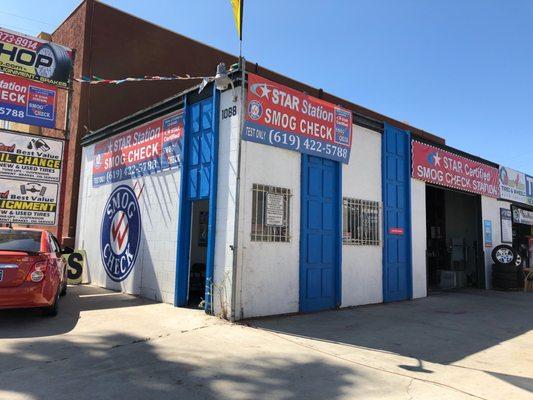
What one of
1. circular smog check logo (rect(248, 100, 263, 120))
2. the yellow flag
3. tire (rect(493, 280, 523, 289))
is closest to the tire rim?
tire (rect(493, 280, 523, 289))

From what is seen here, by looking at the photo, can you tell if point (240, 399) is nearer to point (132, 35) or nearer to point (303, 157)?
point (303, 157)

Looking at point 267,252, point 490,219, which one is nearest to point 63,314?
point 267,252

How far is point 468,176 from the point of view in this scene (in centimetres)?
1570

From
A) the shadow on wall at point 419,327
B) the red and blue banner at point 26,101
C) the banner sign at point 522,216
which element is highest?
the red and blue banner at point 26,101

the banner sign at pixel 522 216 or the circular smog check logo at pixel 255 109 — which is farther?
the banner sign at pixel 522 216

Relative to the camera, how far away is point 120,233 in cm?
1209

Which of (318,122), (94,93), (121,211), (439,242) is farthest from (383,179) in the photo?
(94,93)

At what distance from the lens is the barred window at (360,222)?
1077cm

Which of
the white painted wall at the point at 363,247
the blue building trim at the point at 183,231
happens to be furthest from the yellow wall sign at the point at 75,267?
the white painted wall at the point at 363,247

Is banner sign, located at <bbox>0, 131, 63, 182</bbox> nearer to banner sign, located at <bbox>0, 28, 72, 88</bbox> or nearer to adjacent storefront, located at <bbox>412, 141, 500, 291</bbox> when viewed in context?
banner sign, located at <bbox>0, 28, 72, 88</bbox>

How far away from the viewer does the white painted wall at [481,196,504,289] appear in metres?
16.4

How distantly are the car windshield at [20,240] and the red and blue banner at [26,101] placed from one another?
539 centimetres

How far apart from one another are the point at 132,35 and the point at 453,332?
14554mm

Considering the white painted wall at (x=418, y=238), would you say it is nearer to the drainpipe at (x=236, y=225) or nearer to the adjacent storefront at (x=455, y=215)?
the adjacent storefront at (x=455, y=215)
